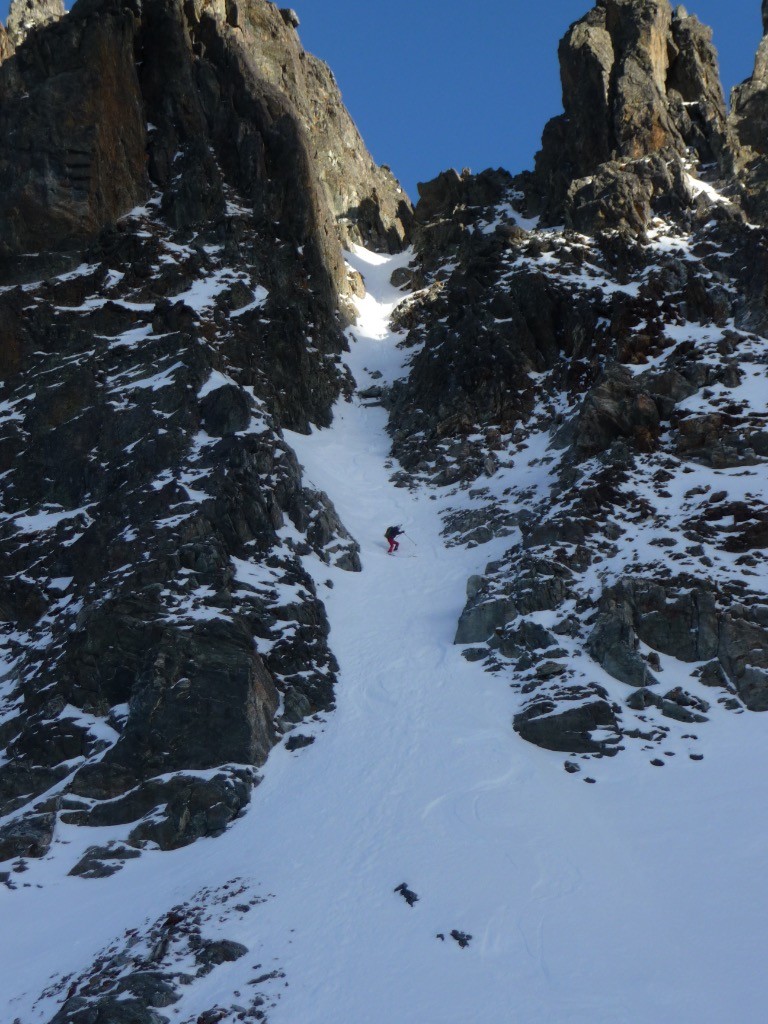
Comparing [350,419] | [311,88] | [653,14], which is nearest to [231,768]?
[350,419]

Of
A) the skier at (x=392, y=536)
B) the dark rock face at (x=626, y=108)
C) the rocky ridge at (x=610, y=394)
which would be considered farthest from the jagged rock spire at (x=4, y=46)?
the skier at (x=392, y=536)

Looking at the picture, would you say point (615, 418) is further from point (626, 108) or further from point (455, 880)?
point (626, 108)

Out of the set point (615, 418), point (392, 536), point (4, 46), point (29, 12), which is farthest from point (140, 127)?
point (615, 418)

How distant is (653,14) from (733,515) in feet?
132

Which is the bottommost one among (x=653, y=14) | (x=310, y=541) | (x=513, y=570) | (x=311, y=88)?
(x=513, y=570)

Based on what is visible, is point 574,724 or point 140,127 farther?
point 140,127

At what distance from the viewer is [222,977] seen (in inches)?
550

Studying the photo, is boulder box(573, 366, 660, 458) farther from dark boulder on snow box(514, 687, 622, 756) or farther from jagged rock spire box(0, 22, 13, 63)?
jagged rock spire box(0, 22, 13, 63)

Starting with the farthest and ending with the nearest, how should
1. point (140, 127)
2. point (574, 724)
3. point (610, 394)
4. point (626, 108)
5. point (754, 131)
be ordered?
point (754, 131) → point (626, 108) → point (140, 127) → point (610, 394) → point (574, 724)

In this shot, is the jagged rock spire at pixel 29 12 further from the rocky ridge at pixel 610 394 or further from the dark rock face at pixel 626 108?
the dark rock face at pixel 626 108

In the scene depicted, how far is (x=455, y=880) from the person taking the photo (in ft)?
52.0

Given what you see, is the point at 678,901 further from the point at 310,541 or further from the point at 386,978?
the point at 310,541

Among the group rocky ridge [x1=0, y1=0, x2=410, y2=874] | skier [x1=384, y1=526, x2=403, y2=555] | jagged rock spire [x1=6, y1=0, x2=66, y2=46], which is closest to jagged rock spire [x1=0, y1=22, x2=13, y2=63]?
rocky ridge [x1=0, y1=0, x2=410, y2=874]

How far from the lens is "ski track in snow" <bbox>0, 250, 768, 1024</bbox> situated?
1320cm
